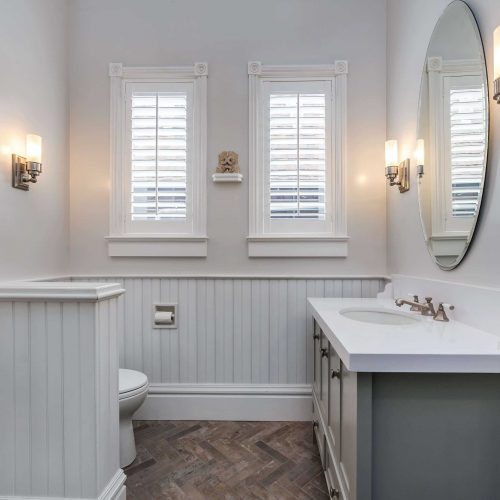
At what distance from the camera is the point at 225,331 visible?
2.21 metres

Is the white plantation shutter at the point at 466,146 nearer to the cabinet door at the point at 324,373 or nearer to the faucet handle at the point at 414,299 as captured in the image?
the faucet handle at the point at 414,299

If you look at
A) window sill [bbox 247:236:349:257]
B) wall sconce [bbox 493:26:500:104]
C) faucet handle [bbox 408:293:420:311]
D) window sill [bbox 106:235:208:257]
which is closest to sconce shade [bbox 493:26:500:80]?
wall sconce [bbox 493:26:500:104]

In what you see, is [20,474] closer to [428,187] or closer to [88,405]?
[88,405]

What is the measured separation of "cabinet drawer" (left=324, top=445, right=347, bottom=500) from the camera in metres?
1.15

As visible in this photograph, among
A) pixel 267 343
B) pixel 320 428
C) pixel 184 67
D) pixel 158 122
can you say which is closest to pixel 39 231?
pixel 158 122

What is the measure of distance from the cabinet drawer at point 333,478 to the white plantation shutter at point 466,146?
3.94ft

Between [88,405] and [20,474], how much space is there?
1.32ft

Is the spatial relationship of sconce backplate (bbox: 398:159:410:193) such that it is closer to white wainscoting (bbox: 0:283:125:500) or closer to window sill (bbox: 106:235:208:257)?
window sill (bbox: 106:235:208:257)

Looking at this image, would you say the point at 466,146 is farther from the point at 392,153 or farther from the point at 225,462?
the point at 225,462

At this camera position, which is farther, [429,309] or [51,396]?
[429,309]

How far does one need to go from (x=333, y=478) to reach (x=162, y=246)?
1673 mm

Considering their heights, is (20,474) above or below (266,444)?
above

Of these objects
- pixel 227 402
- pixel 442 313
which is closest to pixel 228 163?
pixel 442 313

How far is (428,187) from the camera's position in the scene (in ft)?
5.32
